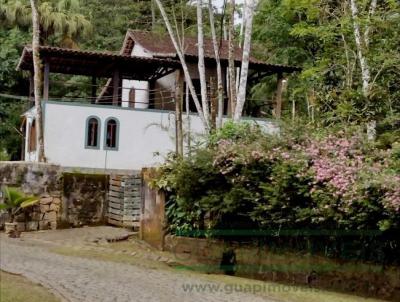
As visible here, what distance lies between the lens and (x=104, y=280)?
849 centimetres

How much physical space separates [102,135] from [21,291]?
11378 mm

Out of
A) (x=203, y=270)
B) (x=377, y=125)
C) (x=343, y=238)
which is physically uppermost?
(x=377, y=125)

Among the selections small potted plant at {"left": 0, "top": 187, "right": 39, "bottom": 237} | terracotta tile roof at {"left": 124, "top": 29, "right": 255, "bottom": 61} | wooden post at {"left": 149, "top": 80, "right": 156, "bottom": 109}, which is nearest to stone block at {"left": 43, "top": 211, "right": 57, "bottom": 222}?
small potted plant at {"left": 0, "top": 187, "right": 39, "bottom": 237}

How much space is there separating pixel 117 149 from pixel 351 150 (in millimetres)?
10100

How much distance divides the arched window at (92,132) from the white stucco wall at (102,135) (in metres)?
0.09

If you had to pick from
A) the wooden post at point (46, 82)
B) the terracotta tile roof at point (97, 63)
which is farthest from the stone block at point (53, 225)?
the terracotta tile roof at point (97, 63)

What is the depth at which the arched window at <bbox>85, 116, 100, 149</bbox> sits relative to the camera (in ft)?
59.9

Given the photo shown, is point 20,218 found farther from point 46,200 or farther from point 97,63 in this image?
point 97,63

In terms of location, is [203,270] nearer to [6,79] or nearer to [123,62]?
[123,62]

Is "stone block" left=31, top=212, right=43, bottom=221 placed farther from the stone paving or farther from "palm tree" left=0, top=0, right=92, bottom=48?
"palm tree" left=0, top=0, right=92, bottom=48

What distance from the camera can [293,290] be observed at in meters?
9.45

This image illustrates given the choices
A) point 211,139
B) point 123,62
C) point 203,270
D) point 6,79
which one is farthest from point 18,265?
point 6,79

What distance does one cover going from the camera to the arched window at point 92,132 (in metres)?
18.2

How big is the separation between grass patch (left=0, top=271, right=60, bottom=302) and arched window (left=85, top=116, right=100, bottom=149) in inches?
408
